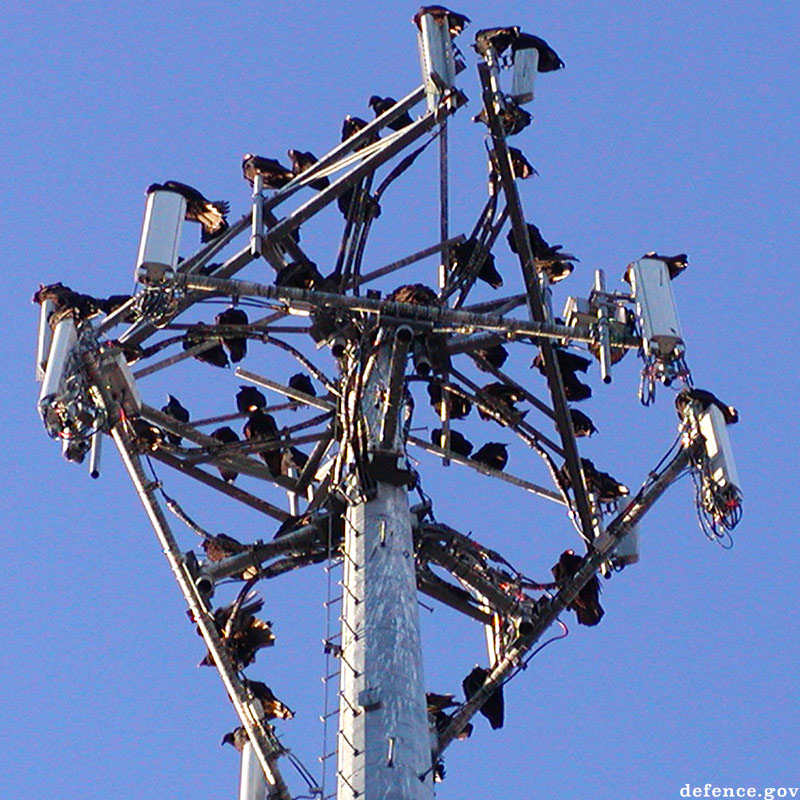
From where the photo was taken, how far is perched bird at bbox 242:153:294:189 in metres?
31.2

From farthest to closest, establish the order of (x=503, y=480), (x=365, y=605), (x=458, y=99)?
(x=503, y=480) < (x=458, y=99) < (x=365, y=605)

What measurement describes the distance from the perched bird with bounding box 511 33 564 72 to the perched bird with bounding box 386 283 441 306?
173 inches

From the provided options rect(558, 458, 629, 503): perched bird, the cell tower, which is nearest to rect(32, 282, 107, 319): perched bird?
the cell tower

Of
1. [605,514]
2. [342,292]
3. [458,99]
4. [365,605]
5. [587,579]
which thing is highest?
[458,99]

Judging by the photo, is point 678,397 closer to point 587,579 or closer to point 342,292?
point 587,579

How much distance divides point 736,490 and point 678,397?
166cm

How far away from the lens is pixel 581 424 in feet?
99.6

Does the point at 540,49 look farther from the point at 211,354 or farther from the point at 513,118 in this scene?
the point at 211,354

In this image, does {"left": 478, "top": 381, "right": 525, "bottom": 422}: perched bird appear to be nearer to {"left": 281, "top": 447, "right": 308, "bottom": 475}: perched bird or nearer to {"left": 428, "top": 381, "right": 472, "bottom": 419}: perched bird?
{"left": 428, "top": 381, "right": 472, "bottom": 419}: perched bird

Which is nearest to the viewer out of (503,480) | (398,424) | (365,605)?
(365,605)

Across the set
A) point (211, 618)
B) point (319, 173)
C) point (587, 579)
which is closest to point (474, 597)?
point (587, 579)

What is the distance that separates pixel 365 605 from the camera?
23734 mm

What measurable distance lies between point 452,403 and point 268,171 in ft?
15.3

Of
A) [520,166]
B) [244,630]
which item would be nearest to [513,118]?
[520,166]
